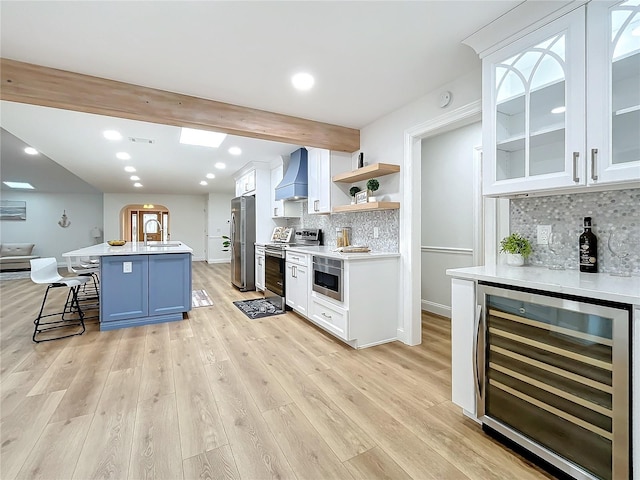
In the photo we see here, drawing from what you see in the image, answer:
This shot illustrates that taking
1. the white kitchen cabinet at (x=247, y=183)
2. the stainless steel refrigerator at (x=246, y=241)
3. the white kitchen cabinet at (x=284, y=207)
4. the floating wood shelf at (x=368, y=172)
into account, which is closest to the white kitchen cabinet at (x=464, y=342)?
the floating wood shelf at (x=368, y=172)

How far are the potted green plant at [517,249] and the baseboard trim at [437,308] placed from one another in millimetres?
2144

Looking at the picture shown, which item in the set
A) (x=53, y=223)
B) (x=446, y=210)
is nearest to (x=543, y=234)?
(x=446, y=210)

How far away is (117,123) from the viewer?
373cm

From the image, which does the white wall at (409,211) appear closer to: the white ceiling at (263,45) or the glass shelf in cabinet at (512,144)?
the white ceiling at (263,45)

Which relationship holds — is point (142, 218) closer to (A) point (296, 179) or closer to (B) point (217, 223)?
(B) point (217, 223)

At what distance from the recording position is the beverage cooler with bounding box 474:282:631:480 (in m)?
1.20

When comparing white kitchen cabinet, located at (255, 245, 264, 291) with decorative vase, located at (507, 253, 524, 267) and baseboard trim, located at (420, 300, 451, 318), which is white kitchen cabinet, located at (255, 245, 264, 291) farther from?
decorative vase, located at (507, 253, 524, 267)

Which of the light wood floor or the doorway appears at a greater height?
the doorway

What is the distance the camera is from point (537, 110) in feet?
5.62

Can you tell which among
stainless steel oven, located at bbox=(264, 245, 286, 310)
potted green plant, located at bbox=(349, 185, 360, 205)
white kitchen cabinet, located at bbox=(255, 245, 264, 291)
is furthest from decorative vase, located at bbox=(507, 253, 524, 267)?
white kitchen cabinet, located at bbox=(255, 245, 264, 291)

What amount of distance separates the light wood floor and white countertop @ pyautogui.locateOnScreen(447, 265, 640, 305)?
922 millimetres

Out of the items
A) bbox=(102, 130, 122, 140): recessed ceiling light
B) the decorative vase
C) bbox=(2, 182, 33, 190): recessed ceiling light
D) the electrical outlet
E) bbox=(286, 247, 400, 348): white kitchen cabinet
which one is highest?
bbox=(2, 182, 33, 190): recessed ceiling light

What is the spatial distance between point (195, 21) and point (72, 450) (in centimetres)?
260

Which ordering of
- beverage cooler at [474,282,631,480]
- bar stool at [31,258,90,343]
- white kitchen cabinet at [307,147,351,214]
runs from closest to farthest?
beverage cooler at [474,282,631,480] → bar stool at [31,258,90,343] → white kitchen cabinet at [307,147,351,214]
